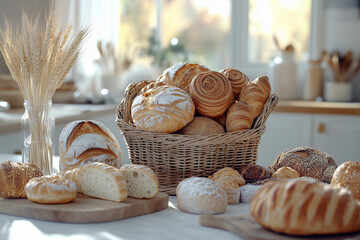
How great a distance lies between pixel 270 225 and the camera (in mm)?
746

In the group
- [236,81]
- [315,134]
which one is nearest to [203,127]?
[236,81]

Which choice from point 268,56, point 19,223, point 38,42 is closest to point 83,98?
point 268,56

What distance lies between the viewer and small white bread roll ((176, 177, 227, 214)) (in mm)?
911

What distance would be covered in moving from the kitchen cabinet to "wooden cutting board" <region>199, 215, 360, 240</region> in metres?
2.30

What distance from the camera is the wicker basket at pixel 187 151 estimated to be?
3.52 feet

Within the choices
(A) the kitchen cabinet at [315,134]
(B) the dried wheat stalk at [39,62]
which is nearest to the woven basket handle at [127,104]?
(B) the dried wheat stalk at [39,62]

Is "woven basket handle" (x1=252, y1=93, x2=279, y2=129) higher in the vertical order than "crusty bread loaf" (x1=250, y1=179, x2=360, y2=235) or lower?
higher

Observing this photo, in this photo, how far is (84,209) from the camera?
0.88 m

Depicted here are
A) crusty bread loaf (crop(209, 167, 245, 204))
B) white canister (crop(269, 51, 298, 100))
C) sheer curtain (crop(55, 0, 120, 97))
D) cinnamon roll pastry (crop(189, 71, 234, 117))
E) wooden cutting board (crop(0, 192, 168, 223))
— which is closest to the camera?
wooden cutting board (crop(0, 192, 168, 223))

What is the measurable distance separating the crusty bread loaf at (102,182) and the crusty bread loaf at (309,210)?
0.29m

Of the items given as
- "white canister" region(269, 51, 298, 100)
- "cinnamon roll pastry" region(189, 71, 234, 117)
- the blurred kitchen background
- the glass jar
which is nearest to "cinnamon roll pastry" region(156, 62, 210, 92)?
"cinnamon roll pastry" region(189, 71, 234, 117)

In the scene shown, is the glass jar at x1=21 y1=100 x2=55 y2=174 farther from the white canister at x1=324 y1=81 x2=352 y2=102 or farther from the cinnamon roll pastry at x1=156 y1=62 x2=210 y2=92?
the white canister at x1=324 y1=81 x2=352 y2=102

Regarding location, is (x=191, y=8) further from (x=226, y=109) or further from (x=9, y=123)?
(x=226, y=109)

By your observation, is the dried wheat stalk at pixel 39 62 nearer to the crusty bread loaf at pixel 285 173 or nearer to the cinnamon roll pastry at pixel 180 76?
the cinnamon roll pastry at pixel 180 76
